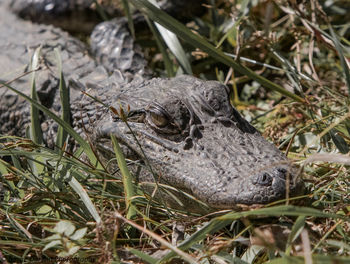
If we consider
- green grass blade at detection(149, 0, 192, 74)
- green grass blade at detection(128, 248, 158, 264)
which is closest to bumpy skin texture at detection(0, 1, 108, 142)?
green grass blade at detection(149, 0, 192, 74)

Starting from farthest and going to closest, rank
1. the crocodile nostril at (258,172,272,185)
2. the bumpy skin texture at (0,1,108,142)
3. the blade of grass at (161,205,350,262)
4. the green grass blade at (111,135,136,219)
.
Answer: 1. the bumpy skin texture at (0,1,108,142)
2. the green grass blade at (111,135,136,219)
3. the crocodile nostril at (258,172,272,185)
4. the blade of grass at (161,205,350,262)

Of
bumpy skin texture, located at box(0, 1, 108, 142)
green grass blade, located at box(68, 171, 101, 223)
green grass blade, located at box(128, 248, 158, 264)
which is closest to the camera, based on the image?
green grass blade, located at box(128, 248, 158, 264)

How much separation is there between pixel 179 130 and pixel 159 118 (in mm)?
149

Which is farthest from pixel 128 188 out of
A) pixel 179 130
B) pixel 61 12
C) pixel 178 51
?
pixel 61 12

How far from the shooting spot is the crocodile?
2.32 m

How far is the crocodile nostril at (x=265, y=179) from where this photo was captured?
225 centimetres

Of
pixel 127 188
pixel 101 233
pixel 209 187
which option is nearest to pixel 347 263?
pixel 209 187

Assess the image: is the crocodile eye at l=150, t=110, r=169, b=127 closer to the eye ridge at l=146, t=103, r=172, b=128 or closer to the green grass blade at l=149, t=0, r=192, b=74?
the eye ridge at l=146, t=103, r=172, b=128

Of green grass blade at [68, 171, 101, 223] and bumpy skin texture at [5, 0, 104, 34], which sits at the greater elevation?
bumpy skin texture at [5, 0, 104, 34]

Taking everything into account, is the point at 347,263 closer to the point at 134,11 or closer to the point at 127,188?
the point at 127,188

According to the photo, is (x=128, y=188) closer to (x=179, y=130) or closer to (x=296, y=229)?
(x=179, y=130)

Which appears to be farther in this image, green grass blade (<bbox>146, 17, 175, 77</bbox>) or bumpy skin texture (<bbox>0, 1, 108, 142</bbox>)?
green grass blade (<bbox>146, 17, 175, 77</bbox>)

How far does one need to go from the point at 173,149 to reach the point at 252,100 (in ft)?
5.84

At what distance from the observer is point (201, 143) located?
2707mm
